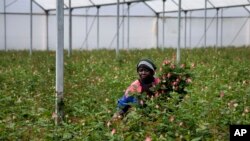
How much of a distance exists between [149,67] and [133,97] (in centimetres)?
40

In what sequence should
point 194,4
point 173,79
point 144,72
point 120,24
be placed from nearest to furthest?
point 144,72 → point 173,79 → point 194,4 → point 120,24

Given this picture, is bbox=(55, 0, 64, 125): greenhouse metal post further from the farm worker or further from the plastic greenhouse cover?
the plastic greenhouse cover

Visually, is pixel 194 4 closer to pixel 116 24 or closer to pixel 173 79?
pixel 116 24

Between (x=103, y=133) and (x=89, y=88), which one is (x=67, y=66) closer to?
(x=89, y=88)

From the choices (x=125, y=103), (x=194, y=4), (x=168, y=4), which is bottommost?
(x=125, y=103)

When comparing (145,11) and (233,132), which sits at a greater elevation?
(145,11)

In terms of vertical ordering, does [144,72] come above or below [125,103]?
above

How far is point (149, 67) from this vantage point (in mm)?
4996

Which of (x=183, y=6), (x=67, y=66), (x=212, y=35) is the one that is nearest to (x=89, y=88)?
(x=67, y=66)

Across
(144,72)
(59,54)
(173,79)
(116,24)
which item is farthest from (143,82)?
(116,24)

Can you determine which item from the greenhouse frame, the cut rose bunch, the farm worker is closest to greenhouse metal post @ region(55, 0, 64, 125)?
the farm worker

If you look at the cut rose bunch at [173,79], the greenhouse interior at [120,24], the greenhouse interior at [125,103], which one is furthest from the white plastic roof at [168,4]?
the cut rose bunch at [173,79]

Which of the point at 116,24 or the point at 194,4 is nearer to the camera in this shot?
the point at 194,4

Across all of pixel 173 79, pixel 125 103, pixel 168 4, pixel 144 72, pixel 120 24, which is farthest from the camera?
pixel 120 24
